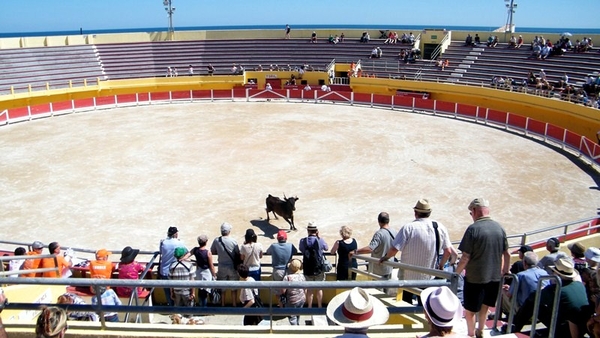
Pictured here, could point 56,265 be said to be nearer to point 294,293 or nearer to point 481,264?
point 294,293

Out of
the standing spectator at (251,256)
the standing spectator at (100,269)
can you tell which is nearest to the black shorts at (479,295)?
the standing spectator at (251,256)

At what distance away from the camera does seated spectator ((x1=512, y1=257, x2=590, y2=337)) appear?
15.1ft

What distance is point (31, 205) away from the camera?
1407 cm

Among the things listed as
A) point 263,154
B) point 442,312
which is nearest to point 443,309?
point 442,312

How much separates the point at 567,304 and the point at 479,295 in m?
0.76

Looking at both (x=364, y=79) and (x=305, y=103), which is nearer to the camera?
(x=305, y=103)

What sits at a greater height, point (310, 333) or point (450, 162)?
point (310, 333)

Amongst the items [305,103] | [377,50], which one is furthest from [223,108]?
[377,50]

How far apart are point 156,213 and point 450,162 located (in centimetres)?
1055

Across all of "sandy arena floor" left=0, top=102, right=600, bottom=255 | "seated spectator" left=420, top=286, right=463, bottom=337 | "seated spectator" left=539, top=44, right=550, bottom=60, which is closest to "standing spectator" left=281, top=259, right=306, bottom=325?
"seated spectator" left=420, top=286, right=463, bottom=337

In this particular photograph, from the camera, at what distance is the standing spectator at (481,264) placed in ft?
16.0

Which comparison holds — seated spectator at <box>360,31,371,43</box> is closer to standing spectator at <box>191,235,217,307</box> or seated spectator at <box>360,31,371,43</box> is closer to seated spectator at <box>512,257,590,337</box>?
standing spectator at <box>191,235,217,307</box>

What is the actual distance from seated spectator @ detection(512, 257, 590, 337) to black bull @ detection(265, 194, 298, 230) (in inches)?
299

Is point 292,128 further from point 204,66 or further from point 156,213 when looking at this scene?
point 204,66
